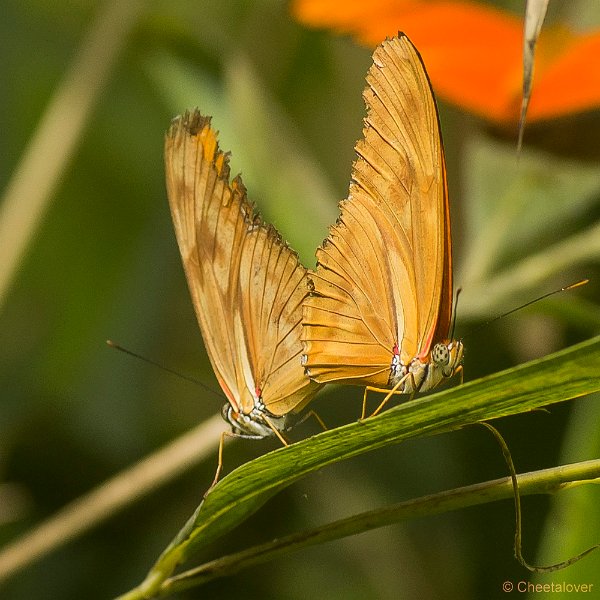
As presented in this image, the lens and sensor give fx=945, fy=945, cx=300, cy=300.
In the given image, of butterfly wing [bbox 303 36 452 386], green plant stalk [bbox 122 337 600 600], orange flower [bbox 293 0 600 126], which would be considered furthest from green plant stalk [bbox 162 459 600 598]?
orange flower [bbox 293 0 600 126]

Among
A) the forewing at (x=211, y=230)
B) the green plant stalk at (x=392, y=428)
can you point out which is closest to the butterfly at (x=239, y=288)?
the forewing at (x=211, y=230)

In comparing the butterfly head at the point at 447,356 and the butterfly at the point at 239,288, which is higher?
the butterfly at the point at 239,288

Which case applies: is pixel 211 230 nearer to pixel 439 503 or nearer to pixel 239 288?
pixel 239 288

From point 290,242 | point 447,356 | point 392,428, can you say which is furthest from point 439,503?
point 290,242

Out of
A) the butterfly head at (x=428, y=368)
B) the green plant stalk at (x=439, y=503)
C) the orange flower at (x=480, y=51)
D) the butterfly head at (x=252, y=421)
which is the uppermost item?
the orange flower at (x=480, y=51)

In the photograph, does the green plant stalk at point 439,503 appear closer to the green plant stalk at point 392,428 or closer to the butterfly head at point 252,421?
the green plant stalk at point 392,428

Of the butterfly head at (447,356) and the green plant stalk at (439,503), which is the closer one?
the green plant stalk at (439,503)
